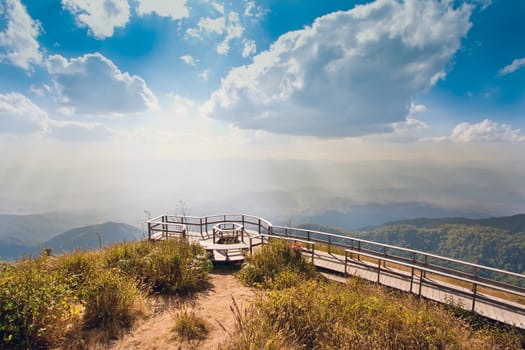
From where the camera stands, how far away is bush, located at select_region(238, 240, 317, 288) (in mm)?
7750

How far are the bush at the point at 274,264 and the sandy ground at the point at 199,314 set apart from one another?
0.49 m

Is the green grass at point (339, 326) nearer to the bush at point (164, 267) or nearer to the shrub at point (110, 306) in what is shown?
the shrub at point (110, 306)

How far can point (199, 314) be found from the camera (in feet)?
18.1

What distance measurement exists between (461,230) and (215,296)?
668 feet

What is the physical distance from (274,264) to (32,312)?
588cm

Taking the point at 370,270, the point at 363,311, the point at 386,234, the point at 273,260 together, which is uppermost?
the point at 363,311

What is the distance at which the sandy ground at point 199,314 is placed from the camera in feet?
14.5

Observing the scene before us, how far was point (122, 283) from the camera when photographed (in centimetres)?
559

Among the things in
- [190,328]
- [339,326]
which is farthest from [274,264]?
[339,326]

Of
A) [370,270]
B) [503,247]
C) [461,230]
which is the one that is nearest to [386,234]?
[461,230]

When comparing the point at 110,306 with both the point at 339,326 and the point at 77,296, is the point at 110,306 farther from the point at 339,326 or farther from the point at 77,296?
the point at 339,326

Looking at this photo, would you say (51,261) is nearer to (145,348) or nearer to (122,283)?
(122,283)

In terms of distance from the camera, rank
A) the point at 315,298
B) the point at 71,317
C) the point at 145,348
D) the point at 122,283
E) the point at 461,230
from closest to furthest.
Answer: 1. the point at 145,348
2. the point at 71,317
3. the point at 315,298
4. the point at 122,283
5. the point at 461,230

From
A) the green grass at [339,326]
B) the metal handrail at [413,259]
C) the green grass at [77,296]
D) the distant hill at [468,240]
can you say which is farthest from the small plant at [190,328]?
the distant hill at [468,240]
